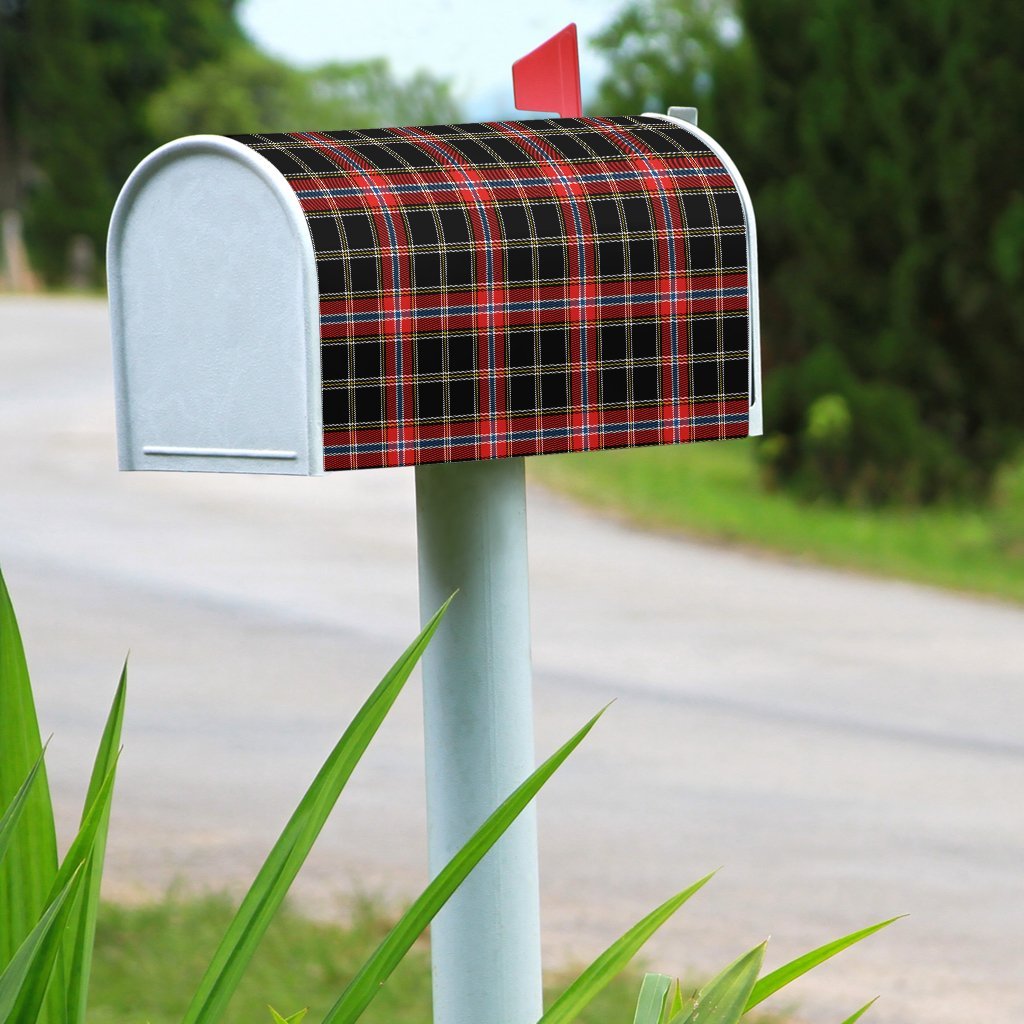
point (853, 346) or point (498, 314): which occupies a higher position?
point (498, 314)

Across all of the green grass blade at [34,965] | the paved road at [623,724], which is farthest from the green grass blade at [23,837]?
the paved road at [623,724]

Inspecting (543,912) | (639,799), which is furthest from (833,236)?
(543,912)

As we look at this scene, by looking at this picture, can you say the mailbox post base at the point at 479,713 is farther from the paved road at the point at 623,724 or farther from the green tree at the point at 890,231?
the green tree at the point at 890,231

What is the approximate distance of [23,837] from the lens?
1.69m

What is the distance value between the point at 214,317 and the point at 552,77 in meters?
0.47

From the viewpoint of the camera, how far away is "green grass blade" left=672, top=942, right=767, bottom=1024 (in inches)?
61.0

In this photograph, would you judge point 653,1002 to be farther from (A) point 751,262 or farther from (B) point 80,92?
(B) point 80,92

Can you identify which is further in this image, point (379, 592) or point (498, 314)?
point (379, 592)

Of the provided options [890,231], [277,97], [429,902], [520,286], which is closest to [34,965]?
[429,902]

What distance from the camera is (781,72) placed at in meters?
10.2

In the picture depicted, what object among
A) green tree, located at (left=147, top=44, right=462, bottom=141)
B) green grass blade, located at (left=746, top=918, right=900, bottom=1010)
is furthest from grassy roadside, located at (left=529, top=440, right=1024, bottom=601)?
green tree, located at (left=147, top=44, right=462, bottom=141)

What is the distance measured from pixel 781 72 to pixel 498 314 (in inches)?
352

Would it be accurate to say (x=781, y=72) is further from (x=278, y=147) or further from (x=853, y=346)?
(x=278, y=147)

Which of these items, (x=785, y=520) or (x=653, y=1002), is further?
(x=785, y=520)
